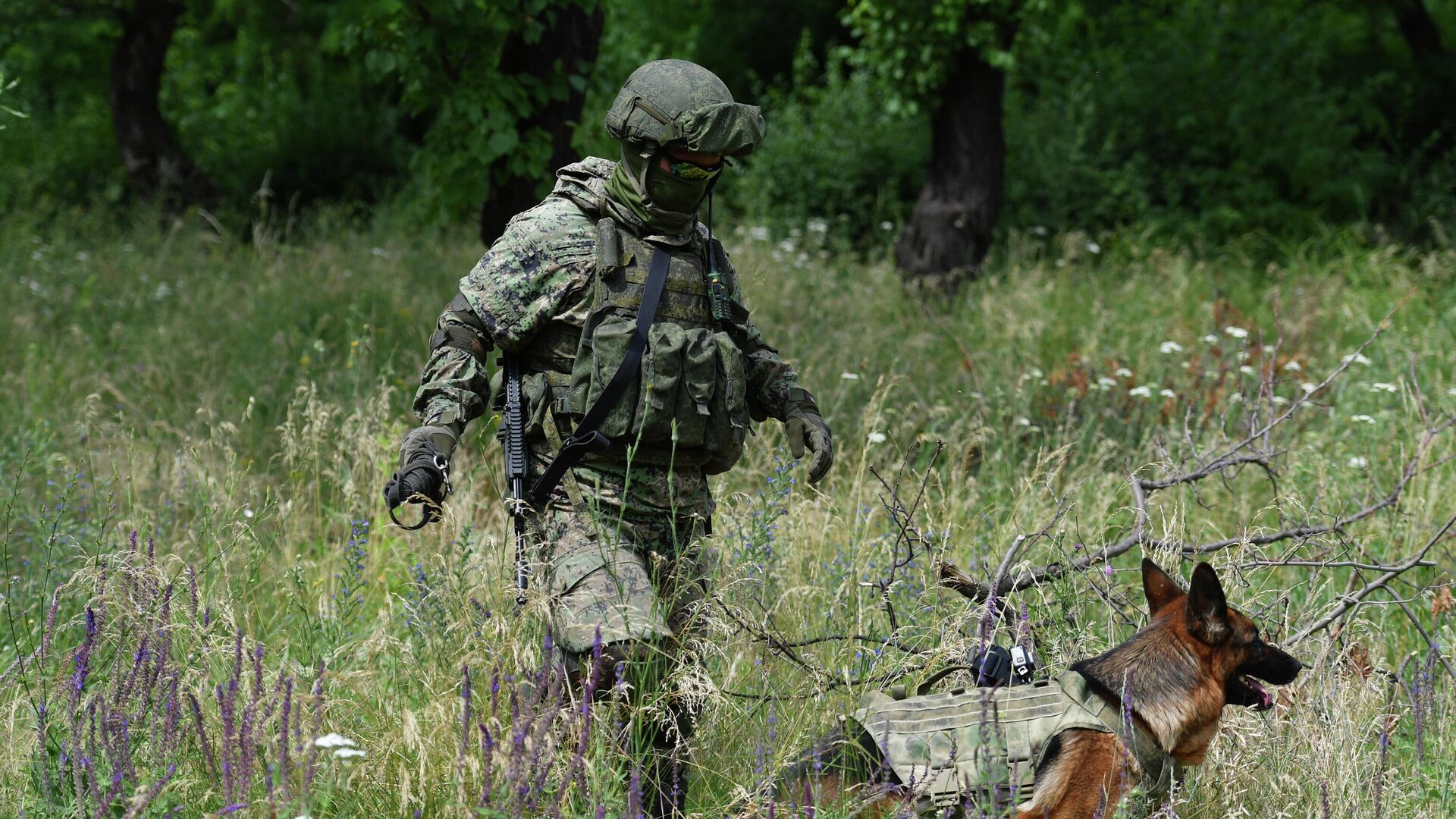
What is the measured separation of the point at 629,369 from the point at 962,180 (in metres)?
7.08

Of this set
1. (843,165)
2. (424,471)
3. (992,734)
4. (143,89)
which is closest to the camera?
(992,734)

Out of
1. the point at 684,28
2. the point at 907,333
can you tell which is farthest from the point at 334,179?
the point at 907,333

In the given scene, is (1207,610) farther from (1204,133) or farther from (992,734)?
(1204,133)

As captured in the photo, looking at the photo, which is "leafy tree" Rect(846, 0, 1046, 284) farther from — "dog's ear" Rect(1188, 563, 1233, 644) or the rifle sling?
"dog's ear" Rect(1188, 563, 1233, 644)

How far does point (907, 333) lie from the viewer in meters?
7.42

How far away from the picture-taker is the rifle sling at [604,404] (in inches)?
121

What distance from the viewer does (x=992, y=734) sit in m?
2.61

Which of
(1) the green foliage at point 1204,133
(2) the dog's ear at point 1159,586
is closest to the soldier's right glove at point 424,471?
(2) the dog's ear at point 1159,586

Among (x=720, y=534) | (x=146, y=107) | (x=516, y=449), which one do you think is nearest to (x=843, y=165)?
(x=146, y=107)

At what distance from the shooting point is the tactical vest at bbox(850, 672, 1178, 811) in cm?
259

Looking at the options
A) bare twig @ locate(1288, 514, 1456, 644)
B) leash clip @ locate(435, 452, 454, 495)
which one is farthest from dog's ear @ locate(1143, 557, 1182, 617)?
leash clip @ locate(435, 452, 454, 495)

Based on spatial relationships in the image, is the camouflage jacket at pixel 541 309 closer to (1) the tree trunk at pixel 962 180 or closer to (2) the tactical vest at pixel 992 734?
(2) the tactical vest at pixel 992 734

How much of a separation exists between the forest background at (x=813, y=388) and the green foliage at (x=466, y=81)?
0.03 m

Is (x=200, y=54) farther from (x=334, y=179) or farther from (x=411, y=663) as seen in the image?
(x=411, y=663)
